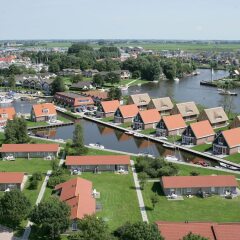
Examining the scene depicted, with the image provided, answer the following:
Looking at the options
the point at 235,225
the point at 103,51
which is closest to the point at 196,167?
the point at 235,225

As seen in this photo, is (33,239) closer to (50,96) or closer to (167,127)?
(167,127)

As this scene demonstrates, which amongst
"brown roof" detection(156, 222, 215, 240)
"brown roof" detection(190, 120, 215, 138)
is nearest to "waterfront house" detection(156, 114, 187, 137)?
"brown roof" detection(190, 120, 215, 138)

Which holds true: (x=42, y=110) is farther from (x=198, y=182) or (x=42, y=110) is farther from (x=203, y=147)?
(x=198, y=182)

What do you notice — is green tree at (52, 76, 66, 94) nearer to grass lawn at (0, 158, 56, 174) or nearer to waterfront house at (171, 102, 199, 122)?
waterfront house at (171, 102, 199, 122)

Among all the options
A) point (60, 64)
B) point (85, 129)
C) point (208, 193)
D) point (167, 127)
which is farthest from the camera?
point (60, 64)

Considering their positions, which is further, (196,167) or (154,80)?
(154,80)

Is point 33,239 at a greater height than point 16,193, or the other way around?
point 16,193
